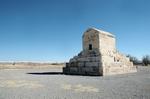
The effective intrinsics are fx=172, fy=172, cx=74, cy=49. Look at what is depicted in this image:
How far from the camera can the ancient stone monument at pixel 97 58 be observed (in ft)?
79.3

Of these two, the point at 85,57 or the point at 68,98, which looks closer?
the point at 68,98

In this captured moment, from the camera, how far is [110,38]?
28.7 m

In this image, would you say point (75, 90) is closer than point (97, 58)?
Yes

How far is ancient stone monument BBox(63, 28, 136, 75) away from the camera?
24.2m

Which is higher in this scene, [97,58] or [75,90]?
[97,58]

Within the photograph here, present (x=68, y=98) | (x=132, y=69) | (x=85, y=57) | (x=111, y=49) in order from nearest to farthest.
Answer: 1. (x=68, y=98)
2. (x=85, y=57)
3. (x=111, y=49)
4. (x=132, y=69)

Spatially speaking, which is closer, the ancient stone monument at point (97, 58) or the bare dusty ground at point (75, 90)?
the bare dusty ground at point (75, 90)

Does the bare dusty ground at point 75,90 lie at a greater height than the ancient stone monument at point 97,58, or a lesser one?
lesser

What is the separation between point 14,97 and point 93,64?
16.9 meters

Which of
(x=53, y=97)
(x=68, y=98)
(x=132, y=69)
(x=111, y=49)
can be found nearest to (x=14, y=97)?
(x=53, y=97)

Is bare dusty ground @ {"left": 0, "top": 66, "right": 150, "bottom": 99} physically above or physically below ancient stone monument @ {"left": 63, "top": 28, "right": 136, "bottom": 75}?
below

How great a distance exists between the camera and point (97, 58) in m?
24.3

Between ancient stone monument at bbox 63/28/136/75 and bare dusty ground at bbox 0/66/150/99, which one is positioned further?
ancient stone monument at bbox 63/28/136/75

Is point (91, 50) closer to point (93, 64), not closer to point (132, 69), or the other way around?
point (93, 64)
